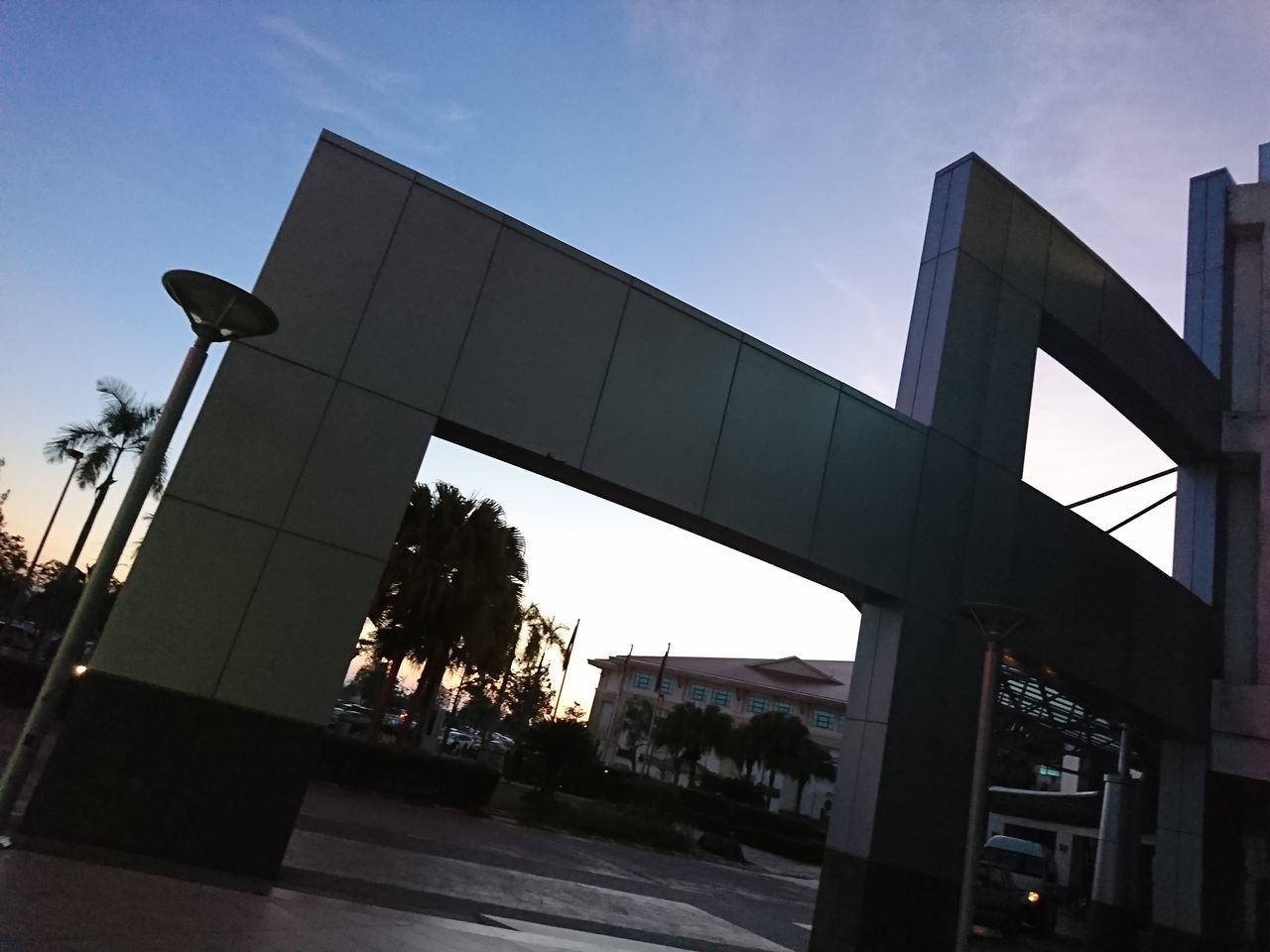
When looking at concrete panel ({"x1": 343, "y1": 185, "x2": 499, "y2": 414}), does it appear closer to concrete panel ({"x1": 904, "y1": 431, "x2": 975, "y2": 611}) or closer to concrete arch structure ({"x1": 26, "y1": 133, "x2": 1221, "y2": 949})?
concrete arch structure ({"x1": 26, "y1": 133, "x2": 1221, "y2": 949})

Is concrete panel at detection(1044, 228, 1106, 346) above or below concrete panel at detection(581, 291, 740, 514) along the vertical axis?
above

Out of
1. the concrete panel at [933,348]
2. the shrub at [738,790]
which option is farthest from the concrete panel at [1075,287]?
the shrub at [738,790]

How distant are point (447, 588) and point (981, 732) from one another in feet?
55.8

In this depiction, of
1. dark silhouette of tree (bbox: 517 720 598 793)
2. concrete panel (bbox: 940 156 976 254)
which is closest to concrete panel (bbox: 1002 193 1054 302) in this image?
concrete panel (bbox: 940 156 976 254)

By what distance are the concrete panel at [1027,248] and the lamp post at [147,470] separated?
11.6 m

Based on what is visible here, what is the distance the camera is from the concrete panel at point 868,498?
11922 millimetres

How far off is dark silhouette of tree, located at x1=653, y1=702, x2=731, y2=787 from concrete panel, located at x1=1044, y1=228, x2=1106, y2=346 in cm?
4392

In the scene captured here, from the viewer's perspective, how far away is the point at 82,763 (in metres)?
8.02

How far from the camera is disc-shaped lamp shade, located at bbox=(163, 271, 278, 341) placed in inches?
292

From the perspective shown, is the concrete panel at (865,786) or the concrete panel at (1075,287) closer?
the concrete panel at (865,786)

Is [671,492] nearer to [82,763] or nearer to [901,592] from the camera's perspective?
[901,592]

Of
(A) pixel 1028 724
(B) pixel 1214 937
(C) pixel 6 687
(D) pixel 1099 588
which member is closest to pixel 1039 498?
(D) pixel 1099 588

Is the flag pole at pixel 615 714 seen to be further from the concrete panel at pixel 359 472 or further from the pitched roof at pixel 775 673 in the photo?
the concrete panel at pixel 359 472

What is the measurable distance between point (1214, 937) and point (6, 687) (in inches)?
1139
